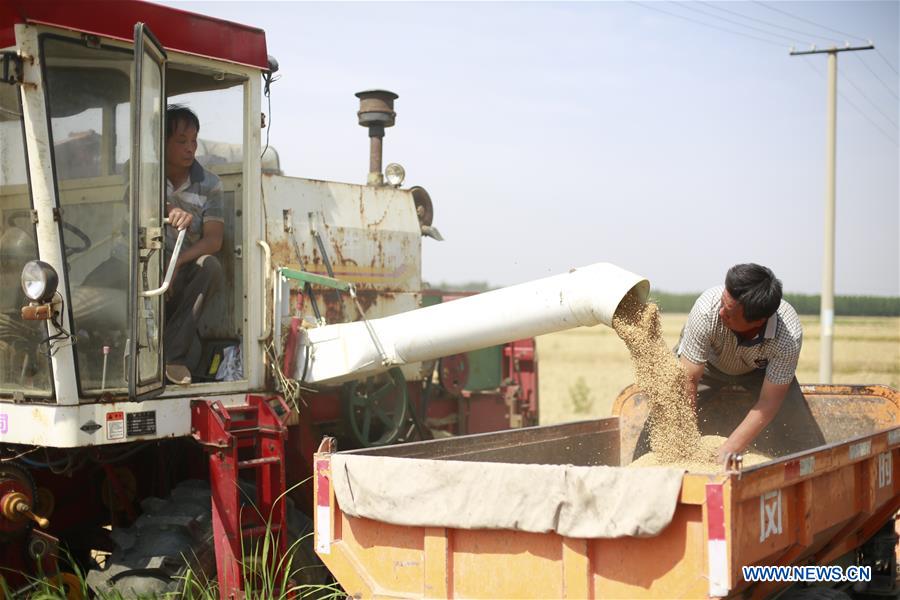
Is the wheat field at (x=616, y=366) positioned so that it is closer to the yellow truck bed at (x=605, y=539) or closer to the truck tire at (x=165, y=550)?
the yellow truck bed at (x=605, y=539)

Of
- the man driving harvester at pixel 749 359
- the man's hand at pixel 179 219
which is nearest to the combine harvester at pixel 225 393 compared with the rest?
the man's hand at pixel 179 219

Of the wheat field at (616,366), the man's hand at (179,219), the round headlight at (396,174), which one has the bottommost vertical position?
the wheat field at (616,366)

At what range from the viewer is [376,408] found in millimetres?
6660

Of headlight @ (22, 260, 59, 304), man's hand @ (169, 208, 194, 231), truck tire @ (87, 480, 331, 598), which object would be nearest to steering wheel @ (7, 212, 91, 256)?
headlight @ (22, 260, 59, 304)

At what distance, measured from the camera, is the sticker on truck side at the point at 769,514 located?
154 inches

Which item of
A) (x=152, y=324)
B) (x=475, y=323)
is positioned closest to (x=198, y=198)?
(x=152, y=324)

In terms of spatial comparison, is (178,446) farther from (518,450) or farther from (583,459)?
(583,459)

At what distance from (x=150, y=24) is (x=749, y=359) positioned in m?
3.67

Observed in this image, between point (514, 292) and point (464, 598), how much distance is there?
197 centimetres

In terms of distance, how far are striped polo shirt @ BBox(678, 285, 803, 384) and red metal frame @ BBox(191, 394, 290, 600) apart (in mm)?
2295

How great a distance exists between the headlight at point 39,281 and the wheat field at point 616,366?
12869mm

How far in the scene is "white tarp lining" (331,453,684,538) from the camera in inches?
145

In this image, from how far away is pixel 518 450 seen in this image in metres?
5.55

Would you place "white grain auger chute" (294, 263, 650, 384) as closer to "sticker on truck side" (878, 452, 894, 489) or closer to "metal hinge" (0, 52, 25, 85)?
"sticker on truck side" (878, 452, 894, 489)
